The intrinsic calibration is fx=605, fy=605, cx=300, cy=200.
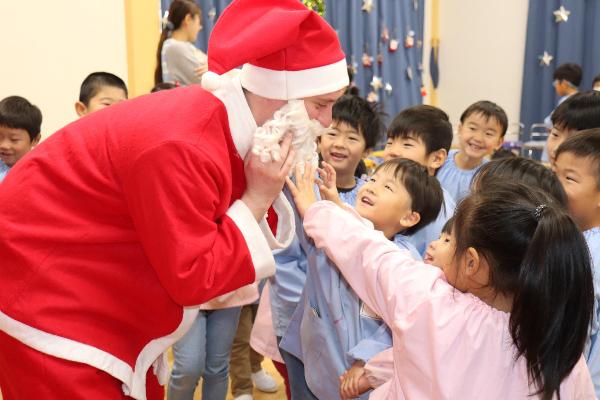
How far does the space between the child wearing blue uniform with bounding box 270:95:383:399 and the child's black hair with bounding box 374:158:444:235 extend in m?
0.28

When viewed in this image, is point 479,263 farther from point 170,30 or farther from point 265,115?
point 170,30

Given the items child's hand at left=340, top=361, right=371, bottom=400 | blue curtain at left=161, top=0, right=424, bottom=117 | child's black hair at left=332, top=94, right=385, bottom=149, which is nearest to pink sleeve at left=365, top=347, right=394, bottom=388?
child's hand at left=340, top=361, right=371, bottom=400

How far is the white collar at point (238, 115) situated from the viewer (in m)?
1.20

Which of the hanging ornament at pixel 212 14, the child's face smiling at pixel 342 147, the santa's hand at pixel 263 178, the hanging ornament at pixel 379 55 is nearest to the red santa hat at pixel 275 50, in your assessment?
the santa's hand at pixel 263 178

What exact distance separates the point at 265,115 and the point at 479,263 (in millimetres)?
534

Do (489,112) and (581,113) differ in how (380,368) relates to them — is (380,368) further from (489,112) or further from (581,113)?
(489,112)

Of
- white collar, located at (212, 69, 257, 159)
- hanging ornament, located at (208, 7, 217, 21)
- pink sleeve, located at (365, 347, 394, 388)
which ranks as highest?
hanging ornament, located at (208, 7, 217, 21)

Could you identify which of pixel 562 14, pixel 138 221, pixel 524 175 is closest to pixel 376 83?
pixel 562 14

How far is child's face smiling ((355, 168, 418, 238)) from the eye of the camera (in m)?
1.74

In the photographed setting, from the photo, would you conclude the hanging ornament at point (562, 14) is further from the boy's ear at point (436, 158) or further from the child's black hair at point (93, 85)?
the child's black hair at point (93, 85)

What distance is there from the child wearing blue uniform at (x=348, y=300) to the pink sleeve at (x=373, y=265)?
0.13 meters

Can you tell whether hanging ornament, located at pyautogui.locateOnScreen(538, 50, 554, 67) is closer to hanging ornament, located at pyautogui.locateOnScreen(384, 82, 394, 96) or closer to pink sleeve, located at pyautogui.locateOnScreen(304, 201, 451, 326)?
hanging ornament, located at pyautogui.locateOnScreen(384, 82, 394, 96)

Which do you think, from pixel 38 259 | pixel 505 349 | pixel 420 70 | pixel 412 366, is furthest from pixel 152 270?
pixel 420 70

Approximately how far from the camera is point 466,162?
8.93ft
